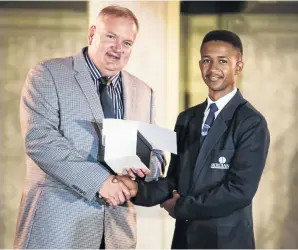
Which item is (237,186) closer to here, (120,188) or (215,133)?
(215,133)

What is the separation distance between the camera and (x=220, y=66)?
231cm

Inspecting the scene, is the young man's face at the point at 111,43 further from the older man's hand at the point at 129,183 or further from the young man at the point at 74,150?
the older man's hand at the point at 129,183

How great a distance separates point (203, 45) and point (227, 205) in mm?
768

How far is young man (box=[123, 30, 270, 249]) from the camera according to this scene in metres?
2.18

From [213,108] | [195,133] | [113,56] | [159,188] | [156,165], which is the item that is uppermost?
[113,56]

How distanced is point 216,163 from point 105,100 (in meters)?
0.57

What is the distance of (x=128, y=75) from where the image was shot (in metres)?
2.42

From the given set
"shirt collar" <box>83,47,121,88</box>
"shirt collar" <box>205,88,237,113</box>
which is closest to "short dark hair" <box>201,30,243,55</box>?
"shirt collar" <box>205,88,237,113</box>

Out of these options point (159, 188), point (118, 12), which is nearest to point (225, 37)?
point (118, 12)

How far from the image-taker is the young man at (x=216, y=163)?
2.18 m

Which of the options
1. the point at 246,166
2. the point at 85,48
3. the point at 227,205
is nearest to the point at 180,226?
the point at 227,205

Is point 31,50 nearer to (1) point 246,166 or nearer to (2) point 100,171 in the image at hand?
(2) point 100,171

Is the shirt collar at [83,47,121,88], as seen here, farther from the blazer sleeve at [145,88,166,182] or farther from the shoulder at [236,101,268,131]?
the shoulder at [236,101,268,131]

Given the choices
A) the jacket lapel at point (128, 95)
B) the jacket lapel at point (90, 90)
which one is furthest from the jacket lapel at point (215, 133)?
the jacket lapel at point (90, 90)
